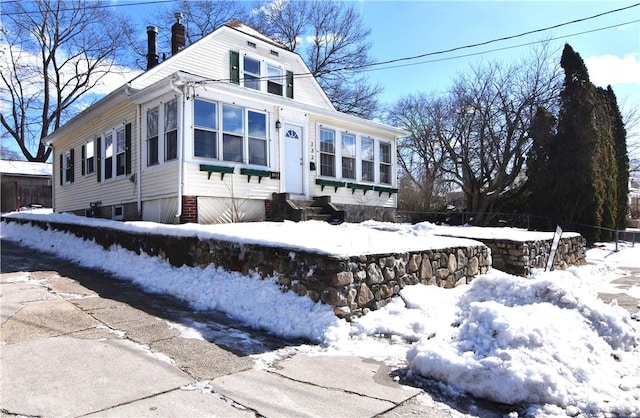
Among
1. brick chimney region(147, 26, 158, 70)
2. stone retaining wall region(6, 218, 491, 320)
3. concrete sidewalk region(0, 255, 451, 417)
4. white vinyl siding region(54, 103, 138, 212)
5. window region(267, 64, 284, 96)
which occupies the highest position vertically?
brick chimney region(147, 26, 158, 70)

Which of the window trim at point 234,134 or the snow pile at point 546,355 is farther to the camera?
the window trim at point 234,134

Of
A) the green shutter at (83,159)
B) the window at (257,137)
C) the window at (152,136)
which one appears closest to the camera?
the window at (152,136)

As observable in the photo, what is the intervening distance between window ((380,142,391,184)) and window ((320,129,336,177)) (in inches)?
96.2

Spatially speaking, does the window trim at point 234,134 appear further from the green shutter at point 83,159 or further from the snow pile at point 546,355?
the snow pile at point 546,355

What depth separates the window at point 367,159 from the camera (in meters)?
14.3

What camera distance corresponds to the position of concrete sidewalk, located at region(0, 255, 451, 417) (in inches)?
111

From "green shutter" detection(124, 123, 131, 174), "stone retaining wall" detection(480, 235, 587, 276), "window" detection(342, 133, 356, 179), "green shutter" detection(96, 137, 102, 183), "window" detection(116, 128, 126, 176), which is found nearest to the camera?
"stone retaining wall" detection(480, 235, 587, 276)

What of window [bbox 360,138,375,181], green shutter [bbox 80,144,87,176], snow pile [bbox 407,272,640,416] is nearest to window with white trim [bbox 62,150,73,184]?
green shutter [bbox 80,144,87,176]

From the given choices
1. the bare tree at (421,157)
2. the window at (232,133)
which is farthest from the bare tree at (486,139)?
the window at (232,133)

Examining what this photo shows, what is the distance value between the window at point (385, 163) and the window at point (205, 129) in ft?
22.1

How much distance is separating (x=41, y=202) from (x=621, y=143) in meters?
31.1

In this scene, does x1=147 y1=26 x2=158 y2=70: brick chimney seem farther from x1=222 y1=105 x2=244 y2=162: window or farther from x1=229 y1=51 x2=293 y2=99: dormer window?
x1=222 y1=105 x2=244 y2=162: window

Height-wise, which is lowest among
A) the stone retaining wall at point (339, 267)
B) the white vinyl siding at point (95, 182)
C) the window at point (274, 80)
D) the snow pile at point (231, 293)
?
the snow pile at point (231, 293)

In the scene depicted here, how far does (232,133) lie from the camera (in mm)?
10539
